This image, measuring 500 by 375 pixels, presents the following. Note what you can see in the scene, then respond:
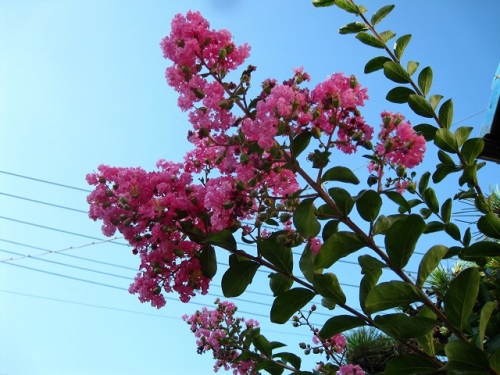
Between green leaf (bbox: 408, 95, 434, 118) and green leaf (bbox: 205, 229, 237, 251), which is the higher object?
green leaf (bbox: 408, 95, 434, 118)

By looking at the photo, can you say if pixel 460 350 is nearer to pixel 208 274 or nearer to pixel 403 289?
pixel 403 289

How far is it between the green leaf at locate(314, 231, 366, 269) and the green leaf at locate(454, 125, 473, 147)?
2.27 ft

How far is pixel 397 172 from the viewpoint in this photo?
1376 mm

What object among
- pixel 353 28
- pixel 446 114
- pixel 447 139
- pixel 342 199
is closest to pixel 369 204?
pixel 342 199

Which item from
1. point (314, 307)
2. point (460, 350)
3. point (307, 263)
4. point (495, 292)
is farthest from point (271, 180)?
point (314, 307)

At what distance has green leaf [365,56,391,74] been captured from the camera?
1.82 m

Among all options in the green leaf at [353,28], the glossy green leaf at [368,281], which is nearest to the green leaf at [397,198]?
the glossy green leaf at [368,281]

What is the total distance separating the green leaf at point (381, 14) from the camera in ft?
5.84

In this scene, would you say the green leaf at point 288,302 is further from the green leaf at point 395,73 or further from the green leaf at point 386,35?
the green leaf at point 386,35

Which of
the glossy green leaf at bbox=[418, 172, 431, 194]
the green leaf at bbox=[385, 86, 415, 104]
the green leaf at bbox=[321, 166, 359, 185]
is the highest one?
the green leaf at bbox=[385, 86, 415, 104]

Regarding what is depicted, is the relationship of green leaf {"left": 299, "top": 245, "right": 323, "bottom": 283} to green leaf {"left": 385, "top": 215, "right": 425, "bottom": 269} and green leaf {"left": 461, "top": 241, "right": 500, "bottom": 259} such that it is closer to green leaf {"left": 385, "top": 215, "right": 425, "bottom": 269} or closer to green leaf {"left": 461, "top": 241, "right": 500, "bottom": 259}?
green leaf {"left": 385, "top": 215, "right": 425, "bottom": 269}

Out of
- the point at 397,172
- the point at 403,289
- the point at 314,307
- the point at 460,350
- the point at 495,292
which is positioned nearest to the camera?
the point at 460,350

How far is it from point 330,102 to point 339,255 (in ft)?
1.26

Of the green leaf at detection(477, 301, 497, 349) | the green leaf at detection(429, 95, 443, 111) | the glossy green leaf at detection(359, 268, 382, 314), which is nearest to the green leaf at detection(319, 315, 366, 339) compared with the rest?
the glossy green leaf at detection(359, 268, 382, 314)
